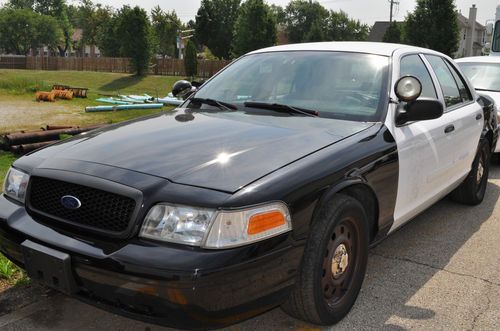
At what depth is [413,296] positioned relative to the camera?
11.3 ft

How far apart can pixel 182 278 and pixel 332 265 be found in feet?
3.42

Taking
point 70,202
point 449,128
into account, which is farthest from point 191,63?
point 70,202

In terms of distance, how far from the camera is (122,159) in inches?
105

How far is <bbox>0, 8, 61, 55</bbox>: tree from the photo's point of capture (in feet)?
253

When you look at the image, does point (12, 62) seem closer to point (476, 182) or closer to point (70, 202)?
point (476, 182)

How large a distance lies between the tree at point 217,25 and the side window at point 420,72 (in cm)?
5700

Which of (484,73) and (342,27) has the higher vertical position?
(342,27)

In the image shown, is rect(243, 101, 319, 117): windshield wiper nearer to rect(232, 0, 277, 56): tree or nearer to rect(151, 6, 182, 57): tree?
rect(232, 0, 277, 56): tree

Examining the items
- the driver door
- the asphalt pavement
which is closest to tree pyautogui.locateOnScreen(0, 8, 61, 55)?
the driver door

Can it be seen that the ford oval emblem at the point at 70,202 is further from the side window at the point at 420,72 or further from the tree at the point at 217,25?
the tree at the point at 217,25

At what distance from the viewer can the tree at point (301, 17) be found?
9075 centimetres

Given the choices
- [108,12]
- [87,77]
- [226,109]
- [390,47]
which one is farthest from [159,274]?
[108,12]

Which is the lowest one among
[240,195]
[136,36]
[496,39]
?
[240,195]

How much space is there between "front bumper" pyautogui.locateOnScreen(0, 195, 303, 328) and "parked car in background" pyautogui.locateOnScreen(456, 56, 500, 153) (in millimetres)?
7113
